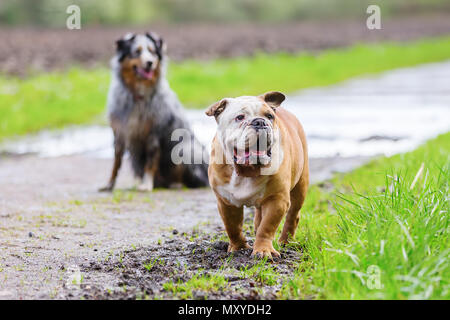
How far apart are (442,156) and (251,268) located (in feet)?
11.2

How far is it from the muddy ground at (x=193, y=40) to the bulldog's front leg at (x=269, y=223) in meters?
12.0

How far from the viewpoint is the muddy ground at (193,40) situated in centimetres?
1791

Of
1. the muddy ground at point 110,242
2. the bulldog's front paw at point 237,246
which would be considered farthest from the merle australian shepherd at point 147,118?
the bulldog's front paw at point 237,246

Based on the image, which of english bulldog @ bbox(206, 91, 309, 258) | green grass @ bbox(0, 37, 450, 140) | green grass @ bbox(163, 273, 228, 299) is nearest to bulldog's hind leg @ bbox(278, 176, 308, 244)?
english bulldog @ bbox(206, 91, 309, 258)

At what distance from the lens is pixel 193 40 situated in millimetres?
24672

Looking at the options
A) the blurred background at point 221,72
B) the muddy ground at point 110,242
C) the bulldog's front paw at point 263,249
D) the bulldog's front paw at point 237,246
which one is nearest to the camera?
the muddy ground at point 110,242

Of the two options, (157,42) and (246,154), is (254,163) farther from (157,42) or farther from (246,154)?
(157,42)

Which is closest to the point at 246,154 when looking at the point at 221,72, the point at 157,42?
the point at 157,42

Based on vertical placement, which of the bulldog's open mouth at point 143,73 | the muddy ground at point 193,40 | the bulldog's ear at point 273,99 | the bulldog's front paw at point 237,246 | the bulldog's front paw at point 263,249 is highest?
the muddy ground at point 193,40

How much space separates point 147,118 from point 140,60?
25.5 inches

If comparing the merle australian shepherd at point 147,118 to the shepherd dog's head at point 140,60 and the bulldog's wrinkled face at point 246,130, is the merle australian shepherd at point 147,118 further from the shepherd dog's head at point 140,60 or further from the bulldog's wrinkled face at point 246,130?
the bulldog's wrinkled face at point 246,130

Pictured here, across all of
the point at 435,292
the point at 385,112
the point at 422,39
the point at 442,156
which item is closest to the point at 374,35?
the point at 422,39

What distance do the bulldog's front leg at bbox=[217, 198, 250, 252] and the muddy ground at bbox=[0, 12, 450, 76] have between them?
38.6 ft

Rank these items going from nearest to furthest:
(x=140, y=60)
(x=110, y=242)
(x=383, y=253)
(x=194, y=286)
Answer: (x=383, y=253) < (x=194, y=286) < (x=110, y=242) < (x=140, y=60)
